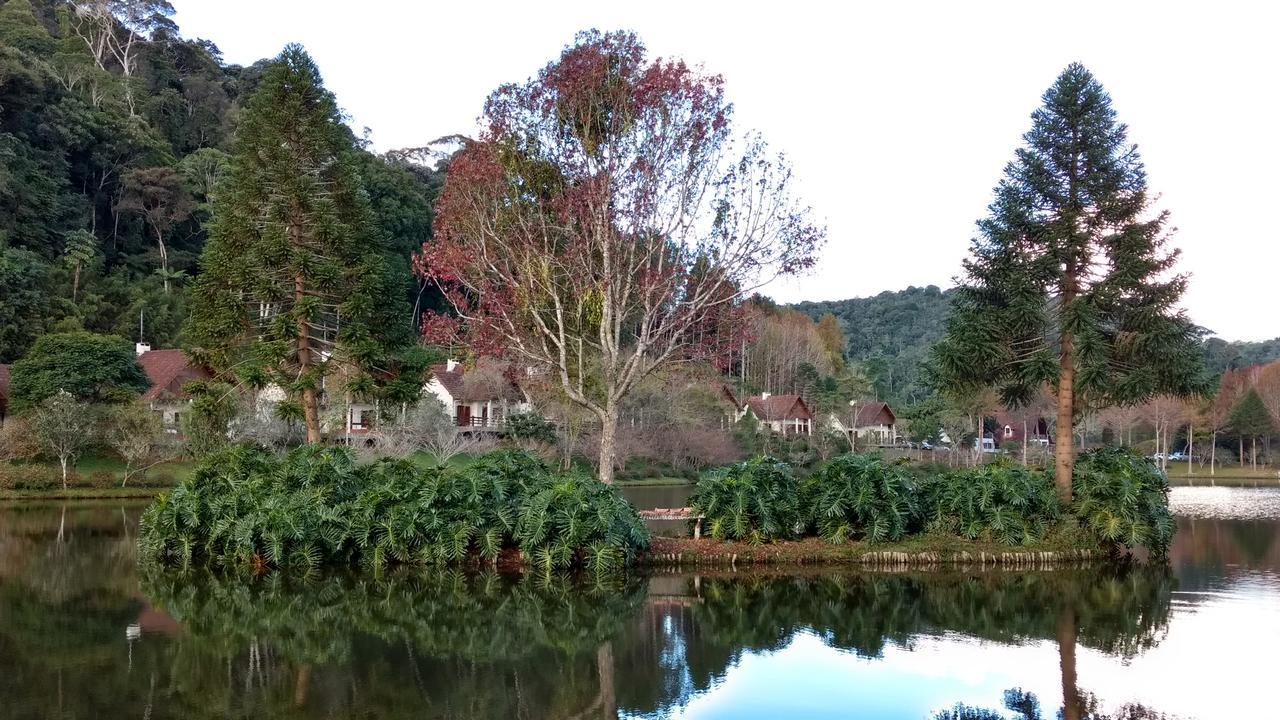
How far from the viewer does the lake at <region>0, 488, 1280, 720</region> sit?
7324 millimetres

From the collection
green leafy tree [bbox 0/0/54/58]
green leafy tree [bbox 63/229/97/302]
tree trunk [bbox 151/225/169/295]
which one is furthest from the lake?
green leafy tree [bbox 0/0/54/58]

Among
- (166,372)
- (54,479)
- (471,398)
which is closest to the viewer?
(54,479)

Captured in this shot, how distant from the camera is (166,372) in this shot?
41062 mm

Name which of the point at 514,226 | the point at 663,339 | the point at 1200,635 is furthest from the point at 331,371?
the point at 1200,635

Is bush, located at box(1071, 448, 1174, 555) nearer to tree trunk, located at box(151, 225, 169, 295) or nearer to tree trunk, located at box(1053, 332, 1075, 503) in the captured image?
tree trunk, located at box(1053, 332, 1075, 503)

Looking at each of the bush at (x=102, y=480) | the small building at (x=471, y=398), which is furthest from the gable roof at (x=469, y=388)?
the bush at (x=102, y=480)

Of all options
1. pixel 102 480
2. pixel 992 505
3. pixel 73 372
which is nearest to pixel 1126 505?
pixel 992 505

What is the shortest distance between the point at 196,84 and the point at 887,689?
79055 mm

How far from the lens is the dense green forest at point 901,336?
278ft

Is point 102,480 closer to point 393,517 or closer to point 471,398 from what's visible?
point 393,517

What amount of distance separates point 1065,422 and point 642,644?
10.5 m

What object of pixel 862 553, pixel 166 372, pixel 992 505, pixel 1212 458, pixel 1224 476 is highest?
pixel 166 372

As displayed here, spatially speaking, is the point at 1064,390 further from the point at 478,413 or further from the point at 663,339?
the point at 478,413

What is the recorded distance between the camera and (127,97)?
6512 centimetres
